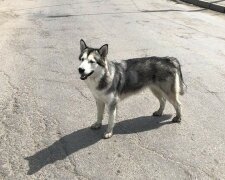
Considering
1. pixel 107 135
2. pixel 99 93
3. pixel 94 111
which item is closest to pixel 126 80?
pixel 99 93

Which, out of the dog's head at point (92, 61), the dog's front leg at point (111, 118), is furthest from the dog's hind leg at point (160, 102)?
the dog's head at point (92, 61)

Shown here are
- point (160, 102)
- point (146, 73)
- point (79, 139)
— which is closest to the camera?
point (79, 139)

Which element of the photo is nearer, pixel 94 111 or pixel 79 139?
pixel 79 139

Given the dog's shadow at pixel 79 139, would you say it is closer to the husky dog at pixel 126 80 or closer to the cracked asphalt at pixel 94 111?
the cracked asphalt at pixel 94 111

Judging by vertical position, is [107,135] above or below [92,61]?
below

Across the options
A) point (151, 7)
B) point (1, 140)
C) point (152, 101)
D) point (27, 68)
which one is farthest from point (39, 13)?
point (1, 140)

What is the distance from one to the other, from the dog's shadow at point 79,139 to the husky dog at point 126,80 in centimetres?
16

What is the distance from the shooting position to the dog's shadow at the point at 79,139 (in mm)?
5453

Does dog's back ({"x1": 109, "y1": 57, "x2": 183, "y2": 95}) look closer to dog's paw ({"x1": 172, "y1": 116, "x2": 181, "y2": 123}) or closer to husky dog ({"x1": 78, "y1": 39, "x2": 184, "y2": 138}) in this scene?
husky dog ({"x1": 78, "y1": 39, "x2": 184, "y2": 138})

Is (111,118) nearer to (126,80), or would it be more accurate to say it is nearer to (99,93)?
(99,93)

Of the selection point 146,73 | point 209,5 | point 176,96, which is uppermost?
point 146,73

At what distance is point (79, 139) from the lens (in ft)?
19.8

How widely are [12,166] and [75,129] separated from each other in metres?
1.31

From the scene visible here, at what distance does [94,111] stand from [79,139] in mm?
959
